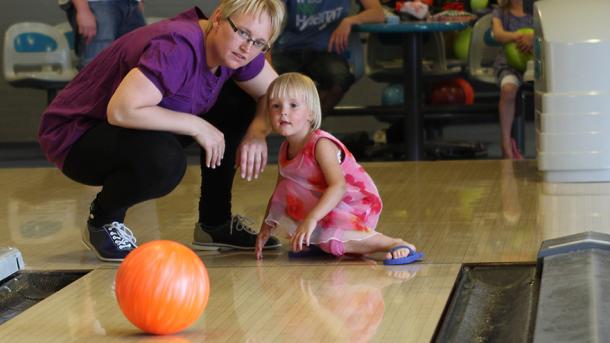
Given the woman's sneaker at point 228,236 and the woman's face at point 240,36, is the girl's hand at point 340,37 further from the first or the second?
the woman's face at point 240,36

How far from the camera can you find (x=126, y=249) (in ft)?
9.32

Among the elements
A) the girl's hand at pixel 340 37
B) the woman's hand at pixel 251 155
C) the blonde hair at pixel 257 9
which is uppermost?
the blonde hair at pixel 257 9

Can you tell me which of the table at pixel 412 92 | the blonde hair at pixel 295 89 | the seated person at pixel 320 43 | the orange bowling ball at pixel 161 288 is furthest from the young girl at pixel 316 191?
the table at pixel 412 92

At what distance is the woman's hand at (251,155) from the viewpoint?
2.83 metres

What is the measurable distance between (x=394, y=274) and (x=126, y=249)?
70 cm

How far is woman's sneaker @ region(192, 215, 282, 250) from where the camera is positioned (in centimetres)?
301

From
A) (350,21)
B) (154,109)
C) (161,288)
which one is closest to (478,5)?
(350,21)

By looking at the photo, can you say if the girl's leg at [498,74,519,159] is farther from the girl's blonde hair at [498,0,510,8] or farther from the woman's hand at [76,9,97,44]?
the woman's hand at [76,9,97,44]

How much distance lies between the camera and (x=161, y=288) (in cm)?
211

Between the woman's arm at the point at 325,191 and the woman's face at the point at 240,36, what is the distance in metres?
0.29

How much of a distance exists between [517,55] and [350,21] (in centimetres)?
78

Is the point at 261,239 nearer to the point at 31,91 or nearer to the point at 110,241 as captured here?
the point at 110,241

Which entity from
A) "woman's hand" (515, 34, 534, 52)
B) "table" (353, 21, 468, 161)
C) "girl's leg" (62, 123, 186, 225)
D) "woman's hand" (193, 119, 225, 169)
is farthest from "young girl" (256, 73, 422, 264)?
"table" (353, 21, 468, 161)

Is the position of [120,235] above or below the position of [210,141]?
below
